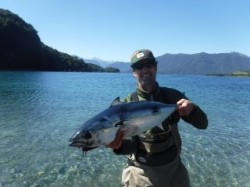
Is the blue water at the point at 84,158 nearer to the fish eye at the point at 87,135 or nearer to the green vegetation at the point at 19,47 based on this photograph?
the fish eye at the point at 87,135

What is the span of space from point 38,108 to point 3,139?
13715 millimetres

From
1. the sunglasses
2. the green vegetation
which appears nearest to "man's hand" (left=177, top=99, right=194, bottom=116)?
the sunglasses

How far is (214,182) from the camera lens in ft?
42.6

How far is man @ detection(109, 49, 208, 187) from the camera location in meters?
5.59

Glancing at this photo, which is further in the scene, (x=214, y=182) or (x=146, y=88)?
(x=214, y=182)

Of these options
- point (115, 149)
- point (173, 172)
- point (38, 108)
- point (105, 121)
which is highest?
point (105, 121)

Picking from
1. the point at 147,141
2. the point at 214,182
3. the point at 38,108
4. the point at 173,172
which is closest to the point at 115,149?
the point at 147,141

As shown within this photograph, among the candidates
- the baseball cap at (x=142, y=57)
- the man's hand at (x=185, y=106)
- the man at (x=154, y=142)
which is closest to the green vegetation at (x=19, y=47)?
the baseball cap at (x=142, y=57)

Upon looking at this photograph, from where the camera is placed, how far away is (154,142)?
18.4 ft

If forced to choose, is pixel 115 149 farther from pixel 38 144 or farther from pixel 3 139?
pixel 3 139

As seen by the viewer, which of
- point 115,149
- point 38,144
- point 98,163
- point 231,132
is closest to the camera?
point 115,149

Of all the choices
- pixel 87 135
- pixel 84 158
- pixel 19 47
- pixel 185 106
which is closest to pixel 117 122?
pixel 87 135

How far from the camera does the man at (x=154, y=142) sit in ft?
18.4

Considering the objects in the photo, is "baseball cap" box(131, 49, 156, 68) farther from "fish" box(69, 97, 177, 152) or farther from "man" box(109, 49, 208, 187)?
"fish" box(69, 97, 177, 152)
